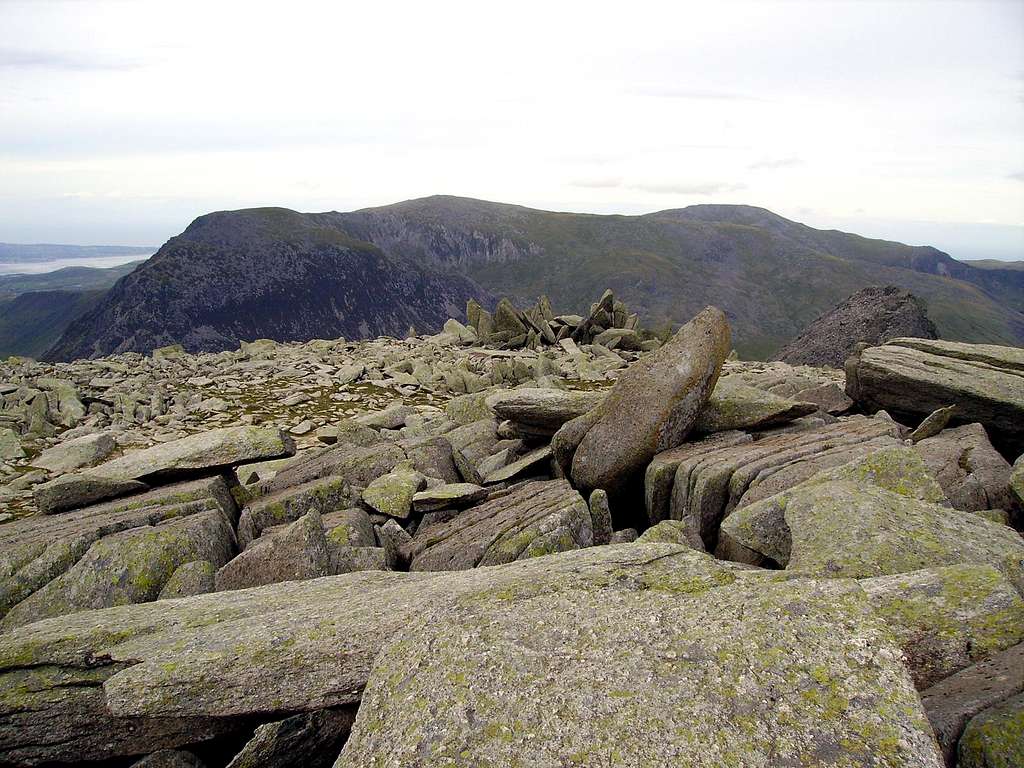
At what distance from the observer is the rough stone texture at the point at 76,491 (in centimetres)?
1562

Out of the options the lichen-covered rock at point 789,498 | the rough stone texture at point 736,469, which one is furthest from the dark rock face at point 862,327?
the lichen-covered rock at point 789,498

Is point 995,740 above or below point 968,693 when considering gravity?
above

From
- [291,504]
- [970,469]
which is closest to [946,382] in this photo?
[970,469]

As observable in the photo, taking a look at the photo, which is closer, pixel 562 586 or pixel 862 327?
pixel 562 586

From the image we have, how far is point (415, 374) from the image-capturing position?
3928cm

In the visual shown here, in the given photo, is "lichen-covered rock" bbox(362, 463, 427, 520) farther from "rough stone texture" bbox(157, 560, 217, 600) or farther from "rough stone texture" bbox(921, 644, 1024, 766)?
"rough stone texture" bbox(921, 644, 1024, 766)

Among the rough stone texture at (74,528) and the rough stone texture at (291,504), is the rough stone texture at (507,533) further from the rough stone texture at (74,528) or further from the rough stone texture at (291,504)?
the rough stone texture at (74,528)

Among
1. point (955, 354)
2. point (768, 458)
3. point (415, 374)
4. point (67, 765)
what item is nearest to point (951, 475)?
point (768, 458)

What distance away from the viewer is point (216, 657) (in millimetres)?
7660

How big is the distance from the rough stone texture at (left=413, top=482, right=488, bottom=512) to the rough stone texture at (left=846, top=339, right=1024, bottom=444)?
51.3 ft

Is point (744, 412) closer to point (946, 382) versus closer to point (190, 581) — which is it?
point (946, 382)

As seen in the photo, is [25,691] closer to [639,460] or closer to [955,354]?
[639,460]

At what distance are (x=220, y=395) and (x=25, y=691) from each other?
97.7 feet

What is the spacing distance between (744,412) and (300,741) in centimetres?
1536
